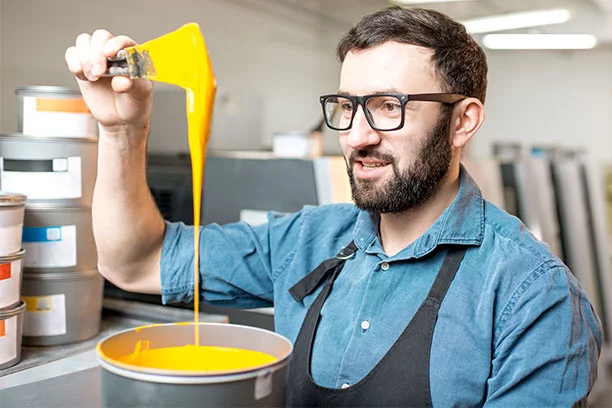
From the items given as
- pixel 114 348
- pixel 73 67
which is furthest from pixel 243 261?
pixel 114 348

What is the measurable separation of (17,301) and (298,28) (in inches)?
169

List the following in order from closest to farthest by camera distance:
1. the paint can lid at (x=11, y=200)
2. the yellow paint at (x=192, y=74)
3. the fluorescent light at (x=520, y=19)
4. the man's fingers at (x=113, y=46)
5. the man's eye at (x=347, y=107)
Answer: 1. the yellow paint at (x=192, y=74)
2. the man's fingers at (x=113, y=46)
3. the paint can lid at (x=11, y=200)
4. the man's eye at (x=347, y=107)
5. the fluorescent light at (x=520, y=19)

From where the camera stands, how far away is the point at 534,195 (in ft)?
12.9

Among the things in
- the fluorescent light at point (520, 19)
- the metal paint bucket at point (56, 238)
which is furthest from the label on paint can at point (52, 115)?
the fluorescent light at point (520, 19)

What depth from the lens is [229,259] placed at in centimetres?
149

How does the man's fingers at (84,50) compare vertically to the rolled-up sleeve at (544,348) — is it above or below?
above

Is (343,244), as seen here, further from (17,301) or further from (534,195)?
(534,195)

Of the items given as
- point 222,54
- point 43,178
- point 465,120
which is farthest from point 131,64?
point 222,54

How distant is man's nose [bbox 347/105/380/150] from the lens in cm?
129

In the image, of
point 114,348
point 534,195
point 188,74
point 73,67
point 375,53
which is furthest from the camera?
point 534,195

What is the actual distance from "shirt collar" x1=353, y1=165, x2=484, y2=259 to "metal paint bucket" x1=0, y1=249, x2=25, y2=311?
0.69 meters

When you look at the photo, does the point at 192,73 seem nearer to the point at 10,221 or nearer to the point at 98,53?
the point at 98,53

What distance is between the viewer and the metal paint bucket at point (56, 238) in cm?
146

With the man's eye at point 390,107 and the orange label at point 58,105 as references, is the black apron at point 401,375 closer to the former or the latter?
the man's eye at point 390,107
